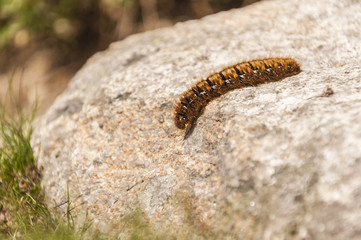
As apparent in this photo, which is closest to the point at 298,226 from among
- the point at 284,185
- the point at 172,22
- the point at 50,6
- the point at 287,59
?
the point at 284,185

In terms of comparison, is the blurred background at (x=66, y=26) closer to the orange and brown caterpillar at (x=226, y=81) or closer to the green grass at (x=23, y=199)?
the green grass at (x=23, y=199)

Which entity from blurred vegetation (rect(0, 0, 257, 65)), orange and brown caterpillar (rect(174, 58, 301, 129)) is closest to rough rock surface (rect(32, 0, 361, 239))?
orange and brown caterpillar (rect(174, 58, 301, 129))

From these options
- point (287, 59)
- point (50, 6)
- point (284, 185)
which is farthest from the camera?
point (50, 6)

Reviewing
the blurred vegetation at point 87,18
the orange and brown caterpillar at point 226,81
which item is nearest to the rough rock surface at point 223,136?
the orange and brown caterpillar at point 226,81

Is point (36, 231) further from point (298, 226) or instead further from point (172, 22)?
point (172, 22)

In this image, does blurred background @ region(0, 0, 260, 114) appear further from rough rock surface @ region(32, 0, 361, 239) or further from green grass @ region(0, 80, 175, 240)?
green grass @ region(0, 80, 175, 240)
